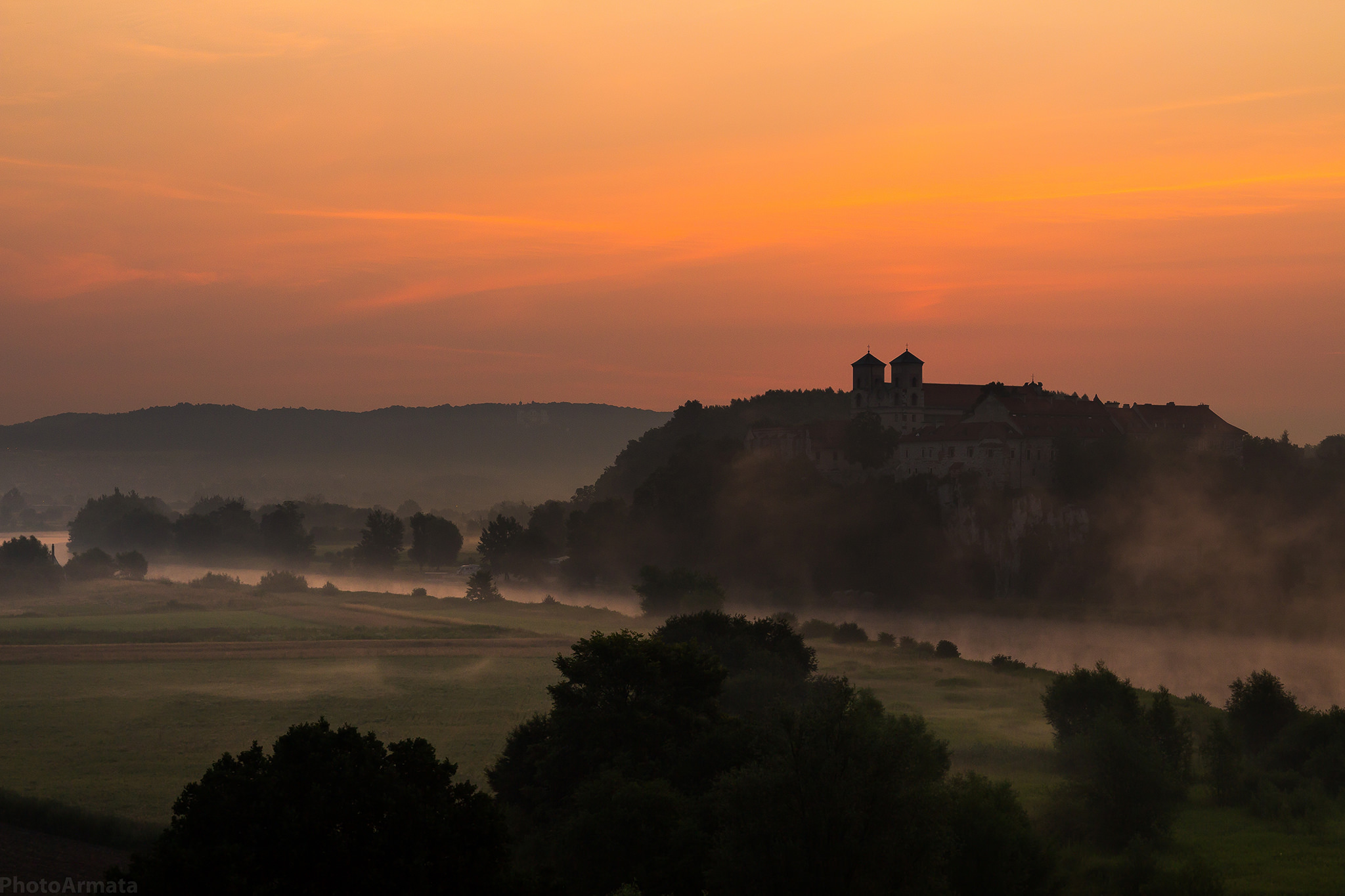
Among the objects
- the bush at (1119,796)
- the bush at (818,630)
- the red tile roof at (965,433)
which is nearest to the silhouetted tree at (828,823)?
the bush at (1119,796)

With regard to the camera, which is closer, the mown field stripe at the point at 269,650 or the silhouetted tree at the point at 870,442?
the mown field stripe at the point at 269,650

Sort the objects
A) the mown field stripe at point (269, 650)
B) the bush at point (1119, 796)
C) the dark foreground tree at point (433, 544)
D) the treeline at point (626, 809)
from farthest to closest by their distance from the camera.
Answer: the dark foreground tree at point (433, 544), the mown field stripe at point (269, 650), the bush at point (1119, 796), the treeline at point (626, 809)

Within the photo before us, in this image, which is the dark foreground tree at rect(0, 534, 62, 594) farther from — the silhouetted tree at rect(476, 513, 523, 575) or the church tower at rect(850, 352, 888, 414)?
the church tower at rect(850, 352, 888, 414)

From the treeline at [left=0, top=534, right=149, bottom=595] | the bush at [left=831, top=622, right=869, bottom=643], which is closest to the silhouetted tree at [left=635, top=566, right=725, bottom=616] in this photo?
the bush at [left=831, top=622, right=869, bottom=643]

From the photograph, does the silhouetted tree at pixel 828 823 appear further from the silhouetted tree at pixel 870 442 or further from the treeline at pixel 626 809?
the silhouetted tree at pixel 870 442

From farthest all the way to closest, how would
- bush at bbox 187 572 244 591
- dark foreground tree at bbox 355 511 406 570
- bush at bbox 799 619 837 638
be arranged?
dark foreground tree at bbox 355 511 406 570 < bush at bbox 187 572 244 591 < bush at bbox 799 619 837 638

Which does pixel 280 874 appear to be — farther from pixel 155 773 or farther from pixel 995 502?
pixel 995 502

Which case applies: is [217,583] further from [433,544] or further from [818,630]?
[818,630]

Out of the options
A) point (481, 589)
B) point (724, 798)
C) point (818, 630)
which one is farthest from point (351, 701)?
point (481, 589)
